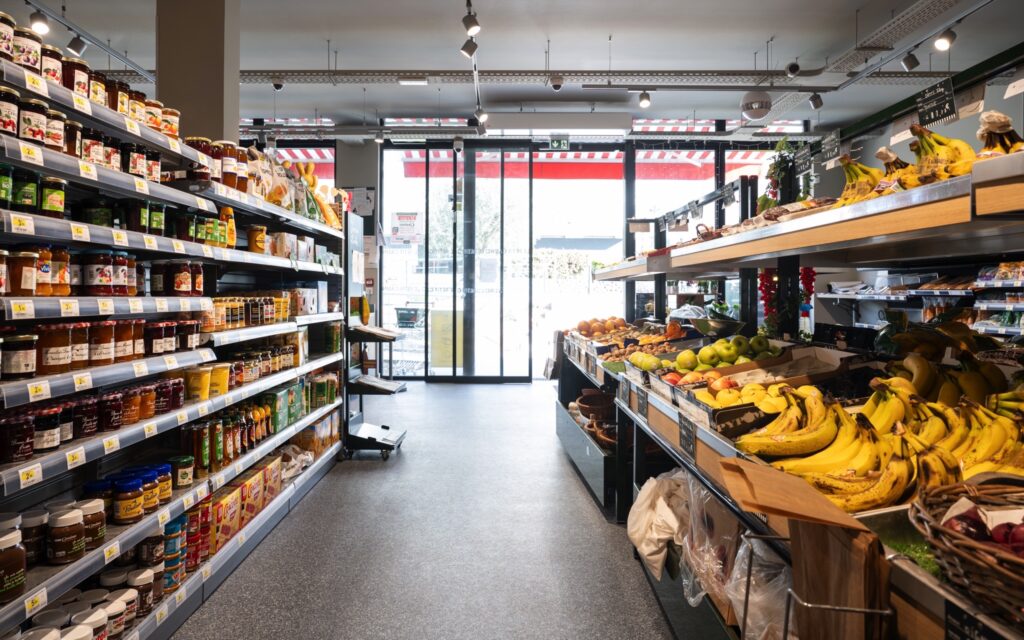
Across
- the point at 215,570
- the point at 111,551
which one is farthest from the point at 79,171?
the point at 215,570

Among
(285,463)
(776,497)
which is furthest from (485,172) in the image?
(776,497)

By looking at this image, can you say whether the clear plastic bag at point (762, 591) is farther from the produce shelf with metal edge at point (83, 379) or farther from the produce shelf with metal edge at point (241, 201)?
the produce shelf with metal edge at point (241, 201)

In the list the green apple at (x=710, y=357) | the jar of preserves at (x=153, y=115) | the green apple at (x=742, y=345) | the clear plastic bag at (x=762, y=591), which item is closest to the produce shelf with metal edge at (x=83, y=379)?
the jar of preserves at (x=153, y=115)

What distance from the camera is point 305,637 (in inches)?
91.2

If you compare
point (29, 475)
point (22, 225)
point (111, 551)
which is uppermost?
point (22, 225)

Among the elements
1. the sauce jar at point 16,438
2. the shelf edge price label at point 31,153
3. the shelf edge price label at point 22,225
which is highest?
the shelf edge price label at point 31,153

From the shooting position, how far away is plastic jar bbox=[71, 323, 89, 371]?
6.41 feet

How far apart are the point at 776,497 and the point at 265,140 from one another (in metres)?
9.00

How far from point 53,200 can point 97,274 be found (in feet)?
1.04

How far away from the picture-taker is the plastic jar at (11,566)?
162 cm

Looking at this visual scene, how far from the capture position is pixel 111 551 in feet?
6.68

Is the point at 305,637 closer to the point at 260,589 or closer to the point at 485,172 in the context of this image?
the point at 260,589

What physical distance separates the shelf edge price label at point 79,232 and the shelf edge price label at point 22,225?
15 cm

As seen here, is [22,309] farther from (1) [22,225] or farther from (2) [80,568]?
(2) [80,568]
